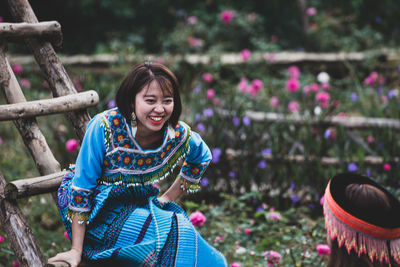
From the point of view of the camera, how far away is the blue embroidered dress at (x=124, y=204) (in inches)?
68.5

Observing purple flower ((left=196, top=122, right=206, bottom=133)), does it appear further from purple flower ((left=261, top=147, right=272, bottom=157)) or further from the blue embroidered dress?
the blue embroidered dress

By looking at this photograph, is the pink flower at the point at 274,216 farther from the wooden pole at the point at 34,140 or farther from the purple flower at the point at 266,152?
the wooden pole at the point at 34,140

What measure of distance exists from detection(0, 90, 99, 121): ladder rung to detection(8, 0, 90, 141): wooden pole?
0.07 metres

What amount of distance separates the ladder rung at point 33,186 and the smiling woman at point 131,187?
0.17m

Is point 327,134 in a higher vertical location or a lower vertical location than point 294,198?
higher

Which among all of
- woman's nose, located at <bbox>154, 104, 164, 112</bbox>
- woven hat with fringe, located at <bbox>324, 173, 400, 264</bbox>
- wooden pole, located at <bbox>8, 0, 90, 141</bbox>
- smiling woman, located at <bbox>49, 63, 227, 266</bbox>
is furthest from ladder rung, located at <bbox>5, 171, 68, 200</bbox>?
woven hat with fringe, located at <bbox>324, 173, 400, 264</bbox>

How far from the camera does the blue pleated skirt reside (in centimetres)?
174

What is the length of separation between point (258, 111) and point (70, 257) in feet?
9.45

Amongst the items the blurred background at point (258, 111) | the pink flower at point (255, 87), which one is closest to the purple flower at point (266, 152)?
the blurred background at point (258, 111)

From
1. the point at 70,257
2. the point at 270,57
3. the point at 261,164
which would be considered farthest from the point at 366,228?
the point at 270,57

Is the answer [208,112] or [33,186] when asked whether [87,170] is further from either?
[208,112]

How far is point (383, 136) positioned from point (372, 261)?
93.6 inches

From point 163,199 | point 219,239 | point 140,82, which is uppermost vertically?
point 140,82

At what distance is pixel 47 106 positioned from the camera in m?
2.15
